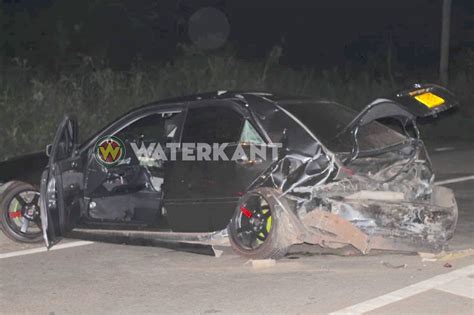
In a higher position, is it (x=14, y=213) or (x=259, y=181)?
(x=259, y=181)

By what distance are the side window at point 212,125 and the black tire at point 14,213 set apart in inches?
73.7

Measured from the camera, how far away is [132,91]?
16500 mm

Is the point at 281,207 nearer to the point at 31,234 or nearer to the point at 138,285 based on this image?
the point at 138,285

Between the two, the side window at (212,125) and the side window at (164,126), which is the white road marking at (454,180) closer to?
the side window at (164,126)

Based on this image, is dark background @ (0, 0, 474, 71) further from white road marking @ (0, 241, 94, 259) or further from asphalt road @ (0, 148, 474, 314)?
asphalt road @ (0, 148, 474, 314)

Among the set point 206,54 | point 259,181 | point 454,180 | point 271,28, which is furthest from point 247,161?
point 271,28

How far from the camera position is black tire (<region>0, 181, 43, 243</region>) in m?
7.90

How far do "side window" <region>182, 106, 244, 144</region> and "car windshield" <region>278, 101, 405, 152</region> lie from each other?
0.47 meters

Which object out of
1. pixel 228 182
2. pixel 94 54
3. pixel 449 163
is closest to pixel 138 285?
pixel 228 182

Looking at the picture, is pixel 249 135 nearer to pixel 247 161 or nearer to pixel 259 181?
pixel 247 161

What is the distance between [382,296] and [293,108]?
80.5 inches

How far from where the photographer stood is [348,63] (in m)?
42.0

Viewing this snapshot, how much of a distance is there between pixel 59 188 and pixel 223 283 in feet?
6.55

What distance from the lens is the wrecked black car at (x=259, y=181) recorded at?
6605 mm
